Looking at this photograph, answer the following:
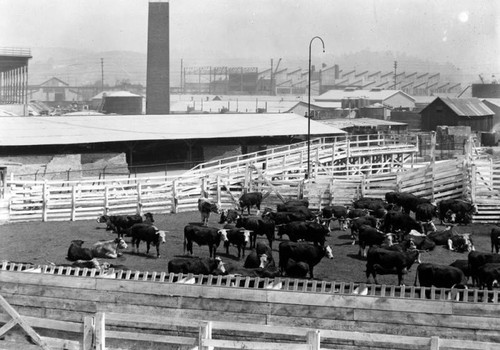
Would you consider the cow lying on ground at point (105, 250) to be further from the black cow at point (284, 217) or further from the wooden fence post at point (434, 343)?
the wooden fence post at point (434, 343)

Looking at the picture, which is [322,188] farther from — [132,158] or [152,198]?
[132,158]

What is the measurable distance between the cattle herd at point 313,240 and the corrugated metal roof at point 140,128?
17238 millimetres

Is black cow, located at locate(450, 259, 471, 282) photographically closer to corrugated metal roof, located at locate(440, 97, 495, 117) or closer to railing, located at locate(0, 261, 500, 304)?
railing, located at locate(0, 261, 500, 304)

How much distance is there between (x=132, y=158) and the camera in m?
48.3

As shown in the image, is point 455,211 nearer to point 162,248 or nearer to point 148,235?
point 162,248

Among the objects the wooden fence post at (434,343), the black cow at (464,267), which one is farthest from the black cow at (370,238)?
the wooden fence post at (434,343)

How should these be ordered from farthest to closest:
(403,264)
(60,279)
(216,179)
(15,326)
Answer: (216,179) → (403,264) → (60,279) → (15,326)

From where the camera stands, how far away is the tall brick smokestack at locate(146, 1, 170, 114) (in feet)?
268

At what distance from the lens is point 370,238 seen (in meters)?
23.1

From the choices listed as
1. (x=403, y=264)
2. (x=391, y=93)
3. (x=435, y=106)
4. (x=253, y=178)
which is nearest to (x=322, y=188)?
(x=253, y=178)

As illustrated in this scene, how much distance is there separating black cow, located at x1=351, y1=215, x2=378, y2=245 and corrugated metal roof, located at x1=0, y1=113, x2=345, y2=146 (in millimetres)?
22675

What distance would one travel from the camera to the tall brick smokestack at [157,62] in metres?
81.6

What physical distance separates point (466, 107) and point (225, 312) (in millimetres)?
Result: 72446

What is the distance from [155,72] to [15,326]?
71.2m
